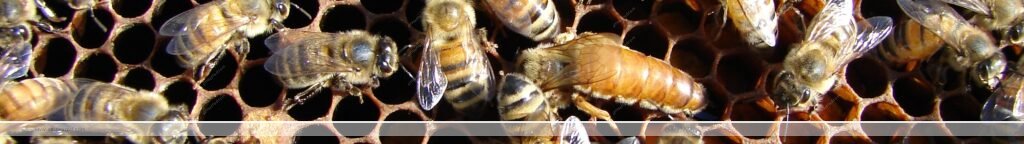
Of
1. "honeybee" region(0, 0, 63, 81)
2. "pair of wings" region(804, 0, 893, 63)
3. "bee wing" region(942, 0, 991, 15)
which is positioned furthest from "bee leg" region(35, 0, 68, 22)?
"bee wing" region(942, 0, 991, 15)

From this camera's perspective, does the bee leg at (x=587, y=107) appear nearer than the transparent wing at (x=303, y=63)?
No

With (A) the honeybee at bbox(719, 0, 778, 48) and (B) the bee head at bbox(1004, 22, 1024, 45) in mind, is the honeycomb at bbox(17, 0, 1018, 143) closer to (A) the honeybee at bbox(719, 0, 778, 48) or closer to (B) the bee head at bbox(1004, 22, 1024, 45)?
(A) the honeybee at bbox(719, 0, 778, 48)

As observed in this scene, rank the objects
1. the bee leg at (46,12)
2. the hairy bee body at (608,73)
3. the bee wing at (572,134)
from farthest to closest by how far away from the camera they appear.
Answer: the bee leg at (46,12), the hairy bee body at (608,73), the bee wing at (572,134)

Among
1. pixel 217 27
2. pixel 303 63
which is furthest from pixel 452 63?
pixel 217 27

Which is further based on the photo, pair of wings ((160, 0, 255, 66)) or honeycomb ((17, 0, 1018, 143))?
honeycomb ((17, 0, 1018, 143))

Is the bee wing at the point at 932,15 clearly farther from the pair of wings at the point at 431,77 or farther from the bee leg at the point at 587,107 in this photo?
the pair of wings at the point at 431,77

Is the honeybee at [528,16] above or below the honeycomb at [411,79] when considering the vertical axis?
above

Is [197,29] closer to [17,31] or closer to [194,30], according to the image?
[194,30]

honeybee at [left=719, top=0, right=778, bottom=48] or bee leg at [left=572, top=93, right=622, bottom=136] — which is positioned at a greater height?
honeybee at [left=719, top=0, right=778, bottom=48]

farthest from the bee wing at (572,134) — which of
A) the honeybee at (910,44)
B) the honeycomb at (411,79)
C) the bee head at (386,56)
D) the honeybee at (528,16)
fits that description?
the honeybee at (910,44)
